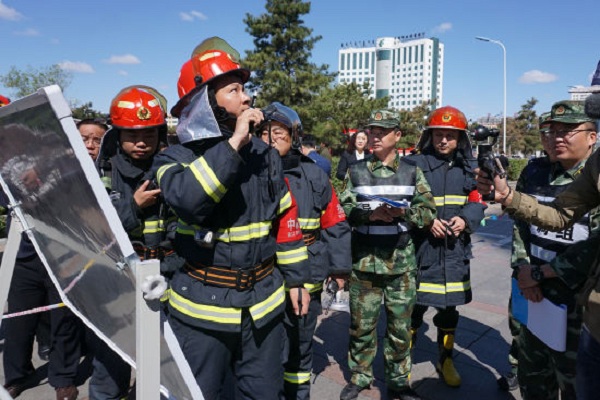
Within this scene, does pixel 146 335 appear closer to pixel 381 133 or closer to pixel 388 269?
pixel 388 269

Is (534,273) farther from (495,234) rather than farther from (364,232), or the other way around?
(495,234)

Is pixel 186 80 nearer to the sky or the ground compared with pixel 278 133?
nearer to the sky

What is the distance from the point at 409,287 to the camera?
3.23 metres

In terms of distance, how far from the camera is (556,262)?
2.37m

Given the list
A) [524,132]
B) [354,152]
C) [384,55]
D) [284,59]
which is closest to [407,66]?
[384,55]

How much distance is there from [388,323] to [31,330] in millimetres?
2822

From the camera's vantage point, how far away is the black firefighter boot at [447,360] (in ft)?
11.4

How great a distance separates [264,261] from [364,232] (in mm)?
1319

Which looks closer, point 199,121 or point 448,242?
point 199,121

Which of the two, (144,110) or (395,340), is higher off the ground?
(144,110)

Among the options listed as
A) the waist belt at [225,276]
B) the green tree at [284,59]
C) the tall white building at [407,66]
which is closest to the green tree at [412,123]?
the green tree at [284,59]

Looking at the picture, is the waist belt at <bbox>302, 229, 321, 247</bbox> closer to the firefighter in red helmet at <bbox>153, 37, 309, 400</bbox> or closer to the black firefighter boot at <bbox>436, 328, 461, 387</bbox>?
the firefighter in red helmet at <bbox>153, 37, 309, 400</bbox>

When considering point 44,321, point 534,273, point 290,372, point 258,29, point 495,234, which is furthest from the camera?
point 258,29

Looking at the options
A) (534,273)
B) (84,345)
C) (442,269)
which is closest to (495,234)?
(442,269)
